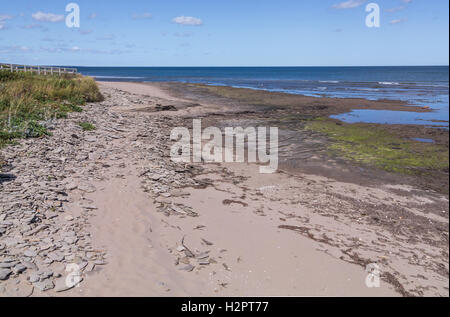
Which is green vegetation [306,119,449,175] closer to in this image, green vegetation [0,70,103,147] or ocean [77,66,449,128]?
ocean [77,66,449,128]

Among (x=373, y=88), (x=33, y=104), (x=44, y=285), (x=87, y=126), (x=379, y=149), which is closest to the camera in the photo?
(x=44, y=285)

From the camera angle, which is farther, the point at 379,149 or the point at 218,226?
the point at 379,149

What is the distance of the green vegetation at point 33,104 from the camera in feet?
35.8

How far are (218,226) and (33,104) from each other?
41.4 ft

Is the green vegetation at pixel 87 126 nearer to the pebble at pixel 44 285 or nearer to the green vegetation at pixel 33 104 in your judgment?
the green vegetation at pixel 33 104

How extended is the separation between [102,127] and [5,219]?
895 centimetres

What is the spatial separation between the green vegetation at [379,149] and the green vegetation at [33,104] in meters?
11.1

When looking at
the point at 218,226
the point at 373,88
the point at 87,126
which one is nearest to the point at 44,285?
the point at 218,226

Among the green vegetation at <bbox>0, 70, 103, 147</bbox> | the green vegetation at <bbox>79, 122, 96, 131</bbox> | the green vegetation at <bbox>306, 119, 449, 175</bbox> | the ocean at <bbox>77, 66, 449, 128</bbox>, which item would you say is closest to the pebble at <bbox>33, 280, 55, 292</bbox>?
the green vegetation at <bbox>0, 70, 103, 147</bbox>

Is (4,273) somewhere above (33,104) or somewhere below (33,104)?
below

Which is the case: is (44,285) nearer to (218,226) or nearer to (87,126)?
(218,226)

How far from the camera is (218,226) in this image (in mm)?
6504

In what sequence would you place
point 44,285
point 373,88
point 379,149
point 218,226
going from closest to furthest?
point 44,285, point 218,226, point 379,149, point 373,88

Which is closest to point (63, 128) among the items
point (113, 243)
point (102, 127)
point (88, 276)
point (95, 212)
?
point (102, 127)
